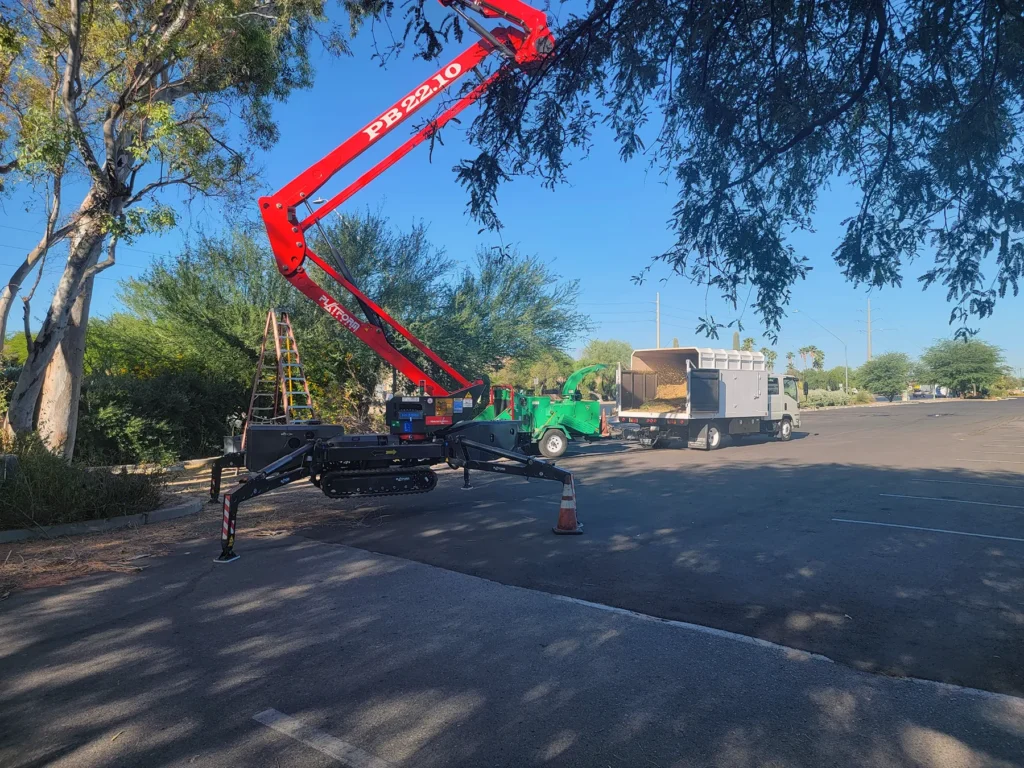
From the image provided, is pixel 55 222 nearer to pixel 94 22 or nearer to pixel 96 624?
pixel 94 22

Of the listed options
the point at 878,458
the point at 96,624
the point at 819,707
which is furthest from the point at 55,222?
the point at 878,458

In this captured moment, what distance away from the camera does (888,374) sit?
83188 mm

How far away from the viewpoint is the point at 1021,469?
55.9ft

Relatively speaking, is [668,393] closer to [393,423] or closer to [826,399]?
[393,423]

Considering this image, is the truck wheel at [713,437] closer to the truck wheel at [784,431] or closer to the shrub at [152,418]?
the truck wheel at [784,431]

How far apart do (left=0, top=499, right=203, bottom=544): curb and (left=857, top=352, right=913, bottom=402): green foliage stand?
275ft

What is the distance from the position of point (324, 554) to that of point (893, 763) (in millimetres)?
6266

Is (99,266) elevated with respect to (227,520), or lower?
elevated

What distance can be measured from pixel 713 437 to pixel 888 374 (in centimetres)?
7043

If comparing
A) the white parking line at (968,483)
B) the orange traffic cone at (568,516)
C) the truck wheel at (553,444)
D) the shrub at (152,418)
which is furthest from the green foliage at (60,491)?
the white parking line at (968,483)

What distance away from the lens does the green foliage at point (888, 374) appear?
81.2 meters

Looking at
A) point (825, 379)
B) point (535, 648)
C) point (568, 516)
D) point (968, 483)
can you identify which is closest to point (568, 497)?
point (568, 516)

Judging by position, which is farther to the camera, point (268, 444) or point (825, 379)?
point (825, 379)

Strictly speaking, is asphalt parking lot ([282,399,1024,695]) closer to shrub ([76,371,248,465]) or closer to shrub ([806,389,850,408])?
shrub ([76,371,248,465])
